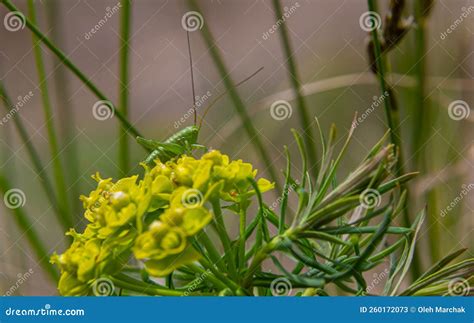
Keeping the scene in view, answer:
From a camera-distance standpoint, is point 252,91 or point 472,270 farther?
point 252,91

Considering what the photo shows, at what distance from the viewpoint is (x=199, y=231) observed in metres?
0.50

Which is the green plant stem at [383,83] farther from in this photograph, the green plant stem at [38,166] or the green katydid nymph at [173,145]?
the green plant stem at [38,166]

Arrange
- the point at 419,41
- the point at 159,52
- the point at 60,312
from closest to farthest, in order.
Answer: the point at 60,312
the point at 419,41
the point at 159,52

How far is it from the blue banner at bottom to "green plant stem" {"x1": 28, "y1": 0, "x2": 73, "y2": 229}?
0.17 meters

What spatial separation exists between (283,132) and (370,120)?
115 millimetres

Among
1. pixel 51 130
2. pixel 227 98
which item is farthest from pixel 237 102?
pixel 51 130

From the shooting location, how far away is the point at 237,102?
82 cm

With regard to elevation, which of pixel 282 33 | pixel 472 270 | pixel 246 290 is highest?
pixel 282 33

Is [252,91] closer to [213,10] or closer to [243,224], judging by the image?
[213,10]

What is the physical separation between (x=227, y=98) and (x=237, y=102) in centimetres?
4

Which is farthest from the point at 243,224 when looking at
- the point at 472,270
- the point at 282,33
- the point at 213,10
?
the point at 213,10

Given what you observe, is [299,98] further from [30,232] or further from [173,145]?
[30,232]

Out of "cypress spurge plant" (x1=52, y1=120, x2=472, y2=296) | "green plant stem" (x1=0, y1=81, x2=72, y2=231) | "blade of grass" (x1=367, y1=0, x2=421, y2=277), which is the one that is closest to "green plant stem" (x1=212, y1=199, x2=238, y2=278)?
"cypress spurge plant" (x1=52, y1=120, x2=472, y2=296)

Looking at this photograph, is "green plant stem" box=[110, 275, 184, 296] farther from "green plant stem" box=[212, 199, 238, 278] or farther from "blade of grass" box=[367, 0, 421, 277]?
"blade of grass" box=[367, 0, 421, 277]
